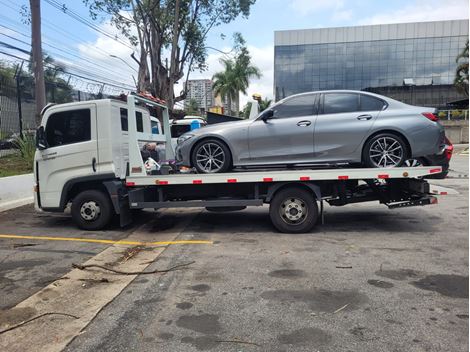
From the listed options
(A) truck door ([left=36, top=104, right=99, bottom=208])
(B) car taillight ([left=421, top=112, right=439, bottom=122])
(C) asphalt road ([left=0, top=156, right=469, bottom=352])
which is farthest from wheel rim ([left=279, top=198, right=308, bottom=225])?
(A) truck door ([left=36, top=104, right=99, bottom=208])

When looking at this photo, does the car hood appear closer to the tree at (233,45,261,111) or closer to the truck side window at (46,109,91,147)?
the truck side window at (46,109,91,147)

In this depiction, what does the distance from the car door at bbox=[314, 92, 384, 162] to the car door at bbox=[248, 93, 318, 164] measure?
163mm

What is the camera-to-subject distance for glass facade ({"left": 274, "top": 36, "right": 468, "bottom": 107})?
217 ft

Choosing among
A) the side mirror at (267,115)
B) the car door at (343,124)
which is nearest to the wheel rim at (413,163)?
the car door at (343,124)

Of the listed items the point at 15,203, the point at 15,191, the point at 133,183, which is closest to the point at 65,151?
the point at 133,183

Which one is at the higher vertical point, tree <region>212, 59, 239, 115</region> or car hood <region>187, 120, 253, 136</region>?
tree <region>212, 59, 239, 115</region>

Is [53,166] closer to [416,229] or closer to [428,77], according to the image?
[416,229]

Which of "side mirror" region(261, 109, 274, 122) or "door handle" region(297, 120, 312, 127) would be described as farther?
"side mirror" region(261, 109, 274, 122)

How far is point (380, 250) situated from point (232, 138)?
292cm

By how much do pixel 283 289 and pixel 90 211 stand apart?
434cm

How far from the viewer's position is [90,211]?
7449 mm

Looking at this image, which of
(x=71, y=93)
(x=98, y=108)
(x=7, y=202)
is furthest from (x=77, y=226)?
(x=71, y=93)

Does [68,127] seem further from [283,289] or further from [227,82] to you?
[227,82]

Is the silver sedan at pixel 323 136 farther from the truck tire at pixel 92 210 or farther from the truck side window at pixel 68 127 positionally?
the truck side window at pixel 68 127
